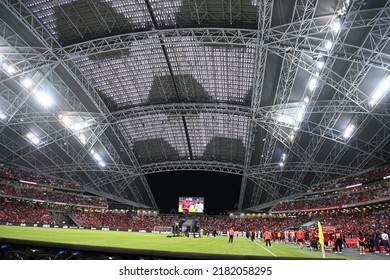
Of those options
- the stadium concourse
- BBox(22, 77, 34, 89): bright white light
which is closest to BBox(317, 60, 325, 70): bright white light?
the stadium concourse

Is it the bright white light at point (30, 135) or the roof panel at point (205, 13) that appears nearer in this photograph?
the roof panel at point (205, 13)

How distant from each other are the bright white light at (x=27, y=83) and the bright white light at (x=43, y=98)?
199 centimetres

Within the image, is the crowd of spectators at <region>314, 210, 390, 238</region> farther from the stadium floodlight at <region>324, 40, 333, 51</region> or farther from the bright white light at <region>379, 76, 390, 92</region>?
the stadium floodlight at <region>324, 40, 333, 51</region>

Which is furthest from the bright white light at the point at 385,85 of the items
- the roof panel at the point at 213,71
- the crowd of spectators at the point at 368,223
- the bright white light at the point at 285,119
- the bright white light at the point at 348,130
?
the crowd of spectators at the point at 368,223

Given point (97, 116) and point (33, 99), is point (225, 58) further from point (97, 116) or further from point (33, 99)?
point (33, 99)

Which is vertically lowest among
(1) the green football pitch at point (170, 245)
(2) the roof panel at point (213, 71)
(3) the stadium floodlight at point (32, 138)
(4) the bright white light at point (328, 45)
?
(1) the green football pitch at point (170, 245)

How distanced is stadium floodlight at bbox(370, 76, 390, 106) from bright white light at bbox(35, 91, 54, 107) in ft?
134

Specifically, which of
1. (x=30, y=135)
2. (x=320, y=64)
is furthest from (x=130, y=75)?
(x=320, y=64)

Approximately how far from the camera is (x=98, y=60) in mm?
39500

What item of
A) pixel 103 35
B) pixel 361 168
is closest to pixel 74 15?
pixel 103 35

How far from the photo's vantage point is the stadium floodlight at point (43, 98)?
3833 cm

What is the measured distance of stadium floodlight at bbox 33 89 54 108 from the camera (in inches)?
1509

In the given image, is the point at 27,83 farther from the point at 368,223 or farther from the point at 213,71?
the point at 368,223

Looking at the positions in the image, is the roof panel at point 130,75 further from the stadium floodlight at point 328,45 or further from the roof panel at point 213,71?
the stadium floodlight at point 328,45
